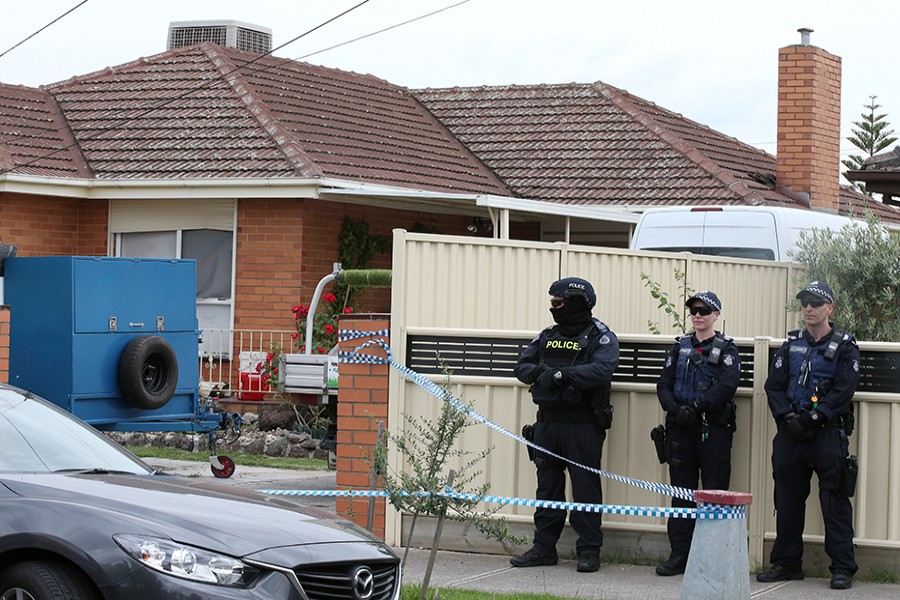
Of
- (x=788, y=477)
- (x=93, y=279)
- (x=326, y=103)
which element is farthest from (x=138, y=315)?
(x=326, y=103)

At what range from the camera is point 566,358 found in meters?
8.70

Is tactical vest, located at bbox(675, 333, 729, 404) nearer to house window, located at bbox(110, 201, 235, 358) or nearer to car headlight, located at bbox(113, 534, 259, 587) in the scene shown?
car headlight, located at bbox(113, 534, 259, 587)

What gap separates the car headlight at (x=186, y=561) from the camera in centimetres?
543

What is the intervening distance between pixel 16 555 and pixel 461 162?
16099 mm

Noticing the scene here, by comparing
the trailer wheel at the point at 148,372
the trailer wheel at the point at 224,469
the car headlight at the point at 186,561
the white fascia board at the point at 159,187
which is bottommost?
the trailer wheel at the point at 224,469

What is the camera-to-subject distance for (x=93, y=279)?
1270 cm

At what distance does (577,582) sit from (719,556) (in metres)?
1.66

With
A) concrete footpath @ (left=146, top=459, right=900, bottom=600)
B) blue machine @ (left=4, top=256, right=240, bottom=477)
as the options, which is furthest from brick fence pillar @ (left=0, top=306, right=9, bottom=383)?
concrete footpath @ (left=146, top=459, right=900, bottom=600)

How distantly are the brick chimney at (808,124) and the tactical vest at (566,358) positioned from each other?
478 inches

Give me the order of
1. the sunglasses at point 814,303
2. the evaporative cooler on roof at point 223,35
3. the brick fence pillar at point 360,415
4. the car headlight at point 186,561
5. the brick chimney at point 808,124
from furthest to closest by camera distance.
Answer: the evaporative cooler on roof at point 223,35 < the brick chimney at point 808,124 < the brick fence pillar at point 360,415 < the sunglasses at point 814,303 < the car headlight at point 186,561

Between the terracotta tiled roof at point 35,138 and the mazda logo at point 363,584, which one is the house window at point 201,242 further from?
the mazda logo at point 363,584

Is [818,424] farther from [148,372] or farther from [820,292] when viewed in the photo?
[148,372]

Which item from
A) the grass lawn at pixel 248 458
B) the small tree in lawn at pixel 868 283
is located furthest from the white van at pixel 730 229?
the grass lawn at pixel 248 458

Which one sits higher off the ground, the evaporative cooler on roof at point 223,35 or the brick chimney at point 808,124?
the evaporative cooler on roof at point 223,35
